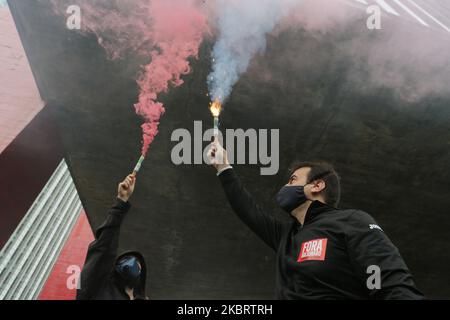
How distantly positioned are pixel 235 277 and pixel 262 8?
8.96 m

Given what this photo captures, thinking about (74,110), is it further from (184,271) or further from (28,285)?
(28,285)

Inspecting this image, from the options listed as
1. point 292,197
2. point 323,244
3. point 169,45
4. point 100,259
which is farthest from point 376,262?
point 169,45

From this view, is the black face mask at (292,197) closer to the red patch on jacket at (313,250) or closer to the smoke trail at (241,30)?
the red patch on jacket at (313,250)

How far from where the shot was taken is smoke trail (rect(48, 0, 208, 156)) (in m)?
5.27

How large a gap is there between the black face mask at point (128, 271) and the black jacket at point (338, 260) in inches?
62.3

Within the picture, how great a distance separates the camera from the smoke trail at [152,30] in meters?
5.27

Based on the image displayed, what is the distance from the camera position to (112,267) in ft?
11.6

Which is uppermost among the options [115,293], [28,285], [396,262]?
[28,285]

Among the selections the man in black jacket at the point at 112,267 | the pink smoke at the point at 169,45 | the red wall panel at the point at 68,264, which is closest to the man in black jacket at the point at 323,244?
the man in black jacket at the point at 112,267

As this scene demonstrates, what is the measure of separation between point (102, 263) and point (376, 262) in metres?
2.25

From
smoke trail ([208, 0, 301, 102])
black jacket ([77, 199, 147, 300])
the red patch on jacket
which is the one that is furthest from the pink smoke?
the red patch on jacket

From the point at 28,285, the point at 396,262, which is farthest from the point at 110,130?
the point at 28,285

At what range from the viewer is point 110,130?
738 cm

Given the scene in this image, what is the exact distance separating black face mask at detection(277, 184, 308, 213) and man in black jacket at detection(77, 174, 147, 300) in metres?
1.49
